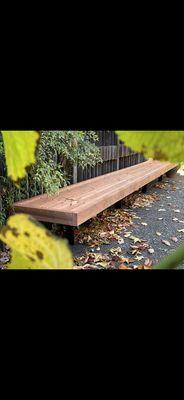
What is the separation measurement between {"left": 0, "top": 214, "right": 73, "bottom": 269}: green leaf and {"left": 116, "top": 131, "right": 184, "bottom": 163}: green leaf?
2.9 inches

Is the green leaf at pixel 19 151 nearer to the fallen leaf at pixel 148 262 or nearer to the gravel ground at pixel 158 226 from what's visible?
the fallen leaf at pixel 148 262

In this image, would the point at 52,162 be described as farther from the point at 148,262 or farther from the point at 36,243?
the point at 36,243

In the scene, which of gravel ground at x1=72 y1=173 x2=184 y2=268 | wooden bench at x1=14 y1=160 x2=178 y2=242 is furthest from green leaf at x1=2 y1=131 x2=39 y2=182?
gravel ground at x1=72 y1=173 x2=184 y2=268

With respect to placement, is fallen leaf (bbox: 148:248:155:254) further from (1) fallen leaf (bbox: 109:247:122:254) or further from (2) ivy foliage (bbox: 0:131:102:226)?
(2) ivy foliage (bbox: 0:131:102:226)

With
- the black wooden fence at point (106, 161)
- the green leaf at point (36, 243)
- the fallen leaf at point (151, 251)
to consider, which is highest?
A: the green leaf at point (36, 243)

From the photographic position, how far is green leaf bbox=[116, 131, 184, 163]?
8.6 inches

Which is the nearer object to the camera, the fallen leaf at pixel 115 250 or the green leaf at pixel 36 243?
the green leaf at pixel 36 243

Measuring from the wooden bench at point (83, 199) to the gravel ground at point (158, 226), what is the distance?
528 mm

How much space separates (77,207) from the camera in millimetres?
3828

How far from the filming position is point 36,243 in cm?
20

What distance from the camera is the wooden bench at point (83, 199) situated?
3.74 meters

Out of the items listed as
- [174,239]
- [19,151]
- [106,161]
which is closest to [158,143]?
[19,151]

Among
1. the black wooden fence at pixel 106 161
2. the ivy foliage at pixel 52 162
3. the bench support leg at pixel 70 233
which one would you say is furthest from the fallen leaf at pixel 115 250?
the black wooden fence at pixel 106 161
